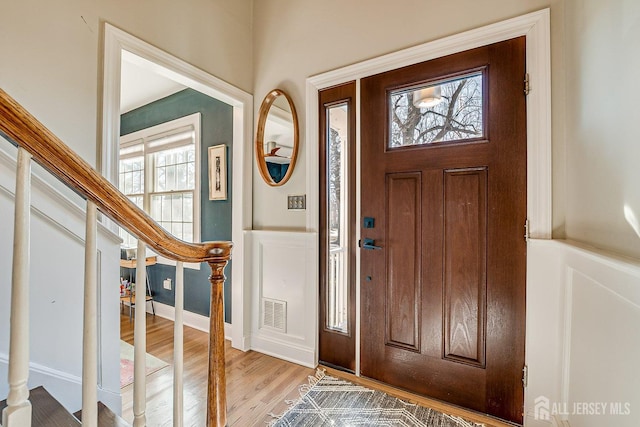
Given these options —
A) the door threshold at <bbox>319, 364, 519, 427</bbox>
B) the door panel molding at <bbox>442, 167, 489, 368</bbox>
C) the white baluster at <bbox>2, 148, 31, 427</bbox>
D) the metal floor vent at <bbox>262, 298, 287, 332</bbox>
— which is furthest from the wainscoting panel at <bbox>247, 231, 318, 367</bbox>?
the white baluster at <bbox>2, 148, 31, 427</bbox>

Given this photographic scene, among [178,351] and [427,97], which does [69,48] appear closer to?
[178,351]

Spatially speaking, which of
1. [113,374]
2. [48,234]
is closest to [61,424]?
[113,374]

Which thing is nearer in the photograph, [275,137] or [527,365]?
[527,365]

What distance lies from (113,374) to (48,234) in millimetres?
796

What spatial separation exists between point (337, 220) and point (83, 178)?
5.46 feet

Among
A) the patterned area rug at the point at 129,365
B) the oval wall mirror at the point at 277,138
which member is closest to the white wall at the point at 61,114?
the patterned area rug at the point at 129,365

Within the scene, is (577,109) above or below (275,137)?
Result: below

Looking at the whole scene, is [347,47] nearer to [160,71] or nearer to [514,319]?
[160,71]

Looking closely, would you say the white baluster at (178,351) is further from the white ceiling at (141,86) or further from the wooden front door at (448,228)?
the white ceiling at (141,86)

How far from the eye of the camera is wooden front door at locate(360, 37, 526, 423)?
160 centimetres

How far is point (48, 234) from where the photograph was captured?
1344mm

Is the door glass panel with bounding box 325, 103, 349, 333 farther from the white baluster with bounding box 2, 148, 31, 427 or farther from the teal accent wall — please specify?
the white baluster with bounding box 2, 148, 31, 427

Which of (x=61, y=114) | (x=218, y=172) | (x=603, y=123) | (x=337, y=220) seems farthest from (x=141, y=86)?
(x=603, y=123)

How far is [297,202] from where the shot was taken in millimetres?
2336
